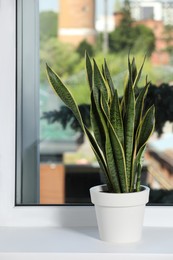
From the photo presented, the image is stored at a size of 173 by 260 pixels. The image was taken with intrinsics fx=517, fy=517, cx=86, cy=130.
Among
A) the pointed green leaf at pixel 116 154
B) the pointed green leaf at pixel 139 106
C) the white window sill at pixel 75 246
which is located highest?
the pointed green leaf at pixel 139 106

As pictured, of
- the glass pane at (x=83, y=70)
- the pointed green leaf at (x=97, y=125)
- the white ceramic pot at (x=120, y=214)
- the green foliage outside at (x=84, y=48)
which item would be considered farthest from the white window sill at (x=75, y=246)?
the green foliage outside at (x=84, y=48)

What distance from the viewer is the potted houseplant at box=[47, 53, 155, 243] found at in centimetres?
123

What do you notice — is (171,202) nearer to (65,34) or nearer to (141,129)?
(141,129)

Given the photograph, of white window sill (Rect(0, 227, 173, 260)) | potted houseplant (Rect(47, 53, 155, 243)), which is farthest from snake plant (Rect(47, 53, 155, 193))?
white window sill (Rect(0, 227, 173, 260))

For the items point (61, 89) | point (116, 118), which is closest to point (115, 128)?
point (116, 118)

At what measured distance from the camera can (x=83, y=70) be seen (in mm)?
1437

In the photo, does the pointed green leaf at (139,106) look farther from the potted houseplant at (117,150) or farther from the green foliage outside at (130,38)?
the green foliage outside at (130,38)

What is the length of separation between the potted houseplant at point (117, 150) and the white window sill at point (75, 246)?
0.14 ft

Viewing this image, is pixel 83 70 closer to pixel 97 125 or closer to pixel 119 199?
pixel 97 125

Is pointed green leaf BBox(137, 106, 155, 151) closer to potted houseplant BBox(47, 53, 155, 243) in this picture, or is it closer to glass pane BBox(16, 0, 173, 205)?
potted houseplant BBox(47, 53, 155, 243)

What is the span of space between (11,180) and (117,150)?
1.15 feet

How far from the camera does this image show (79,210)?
1.41 m

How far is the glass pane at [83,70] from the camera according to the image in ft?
4.66

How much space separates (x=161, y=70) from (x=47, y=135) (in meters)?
0.37
